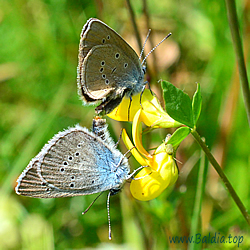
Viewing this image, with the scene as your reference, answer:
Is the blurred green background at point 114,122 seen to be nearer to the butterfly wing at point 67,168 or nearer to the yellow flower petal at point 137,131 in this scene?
the butterfly wing at point 67,168

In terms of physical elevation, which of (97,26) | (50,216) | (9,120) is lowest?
(50,216)

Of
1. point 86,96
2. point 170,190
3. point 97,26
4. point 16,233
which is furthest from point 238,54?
point 16,233

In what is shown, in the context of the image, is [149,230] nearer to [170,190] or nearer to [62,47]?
[170,190]

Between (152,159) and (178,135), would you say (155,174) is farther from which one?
(178,135)

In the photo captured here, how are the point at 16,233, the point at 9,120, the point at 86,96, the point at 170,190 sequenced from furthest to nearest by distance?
the point at 9,120, the point at 16,233, the point at 170,190, the point at 86,96

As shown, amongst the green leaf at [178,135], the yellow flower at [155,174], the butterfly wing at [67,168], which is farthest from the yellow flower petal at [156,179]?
the butterfly wing at [67,168]

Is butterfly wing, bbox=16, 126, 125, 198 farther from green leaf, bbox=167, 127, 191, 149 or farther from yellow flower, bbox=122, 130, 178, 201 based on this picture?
green leaf, bbox=167, 127, 191, 149
